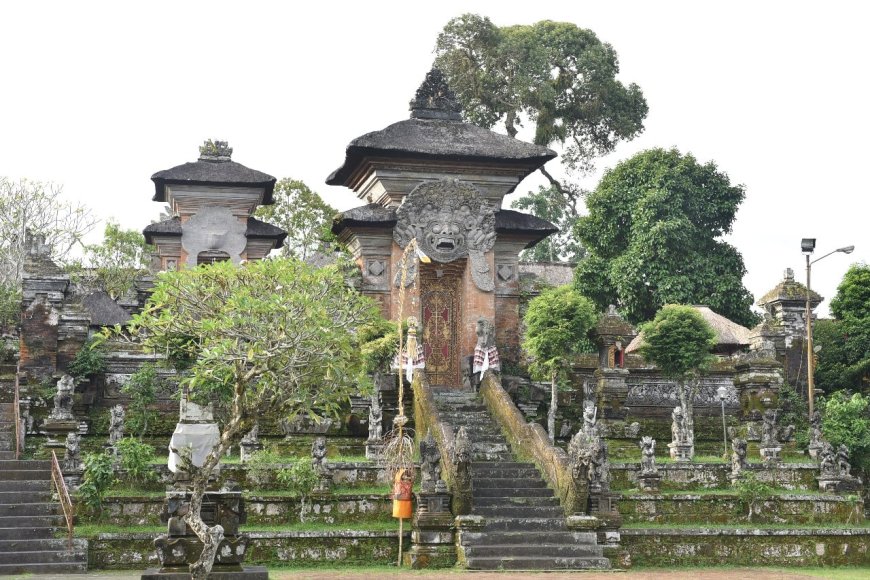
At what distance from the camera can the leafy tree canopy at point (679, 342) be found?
27.0m

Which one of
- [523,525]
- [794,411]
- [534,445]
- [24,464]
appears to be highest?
[794,411]

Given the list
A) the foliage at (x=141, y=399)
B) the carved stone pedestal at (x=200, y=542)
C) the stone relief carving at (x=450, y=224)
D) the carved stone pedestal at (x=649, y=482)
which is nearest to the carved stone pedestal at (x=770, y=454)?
the carved stone pedestal at (x=649, y=482)

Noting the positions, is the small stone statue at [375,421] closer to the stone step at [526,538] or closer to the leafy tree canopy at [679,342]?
the stone step at [526,538]

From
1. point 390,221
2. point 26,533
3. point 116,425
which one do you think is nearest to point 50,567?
point 26,533

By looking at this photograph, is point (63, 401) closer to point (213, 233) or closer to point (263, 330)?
point (263, 330)

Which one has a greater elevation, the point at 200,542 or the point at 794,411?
the point at 794,411

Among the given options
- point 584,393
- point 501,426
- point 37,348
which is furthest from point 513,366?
point 37,348

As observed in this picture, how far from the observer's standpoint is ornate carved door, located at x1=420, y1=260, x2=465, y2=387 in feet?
92.0

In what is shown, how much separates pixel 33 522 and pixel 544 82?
3347 centimetres

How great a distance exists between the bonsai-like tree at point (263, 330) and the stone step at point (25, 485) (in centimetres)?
504

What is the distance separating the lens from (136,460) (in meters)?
21.1

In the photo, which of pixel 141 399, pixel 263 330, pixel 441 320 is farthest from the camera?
pixel 441 320

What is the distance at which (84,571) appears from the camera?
19000 mm

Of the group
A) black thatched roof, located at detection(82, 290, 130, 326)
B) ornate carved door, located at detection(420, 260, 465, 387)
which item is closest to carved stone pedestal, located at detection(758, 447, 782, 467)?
ornate carved door, located at detection(420, 260, 465, 387)
